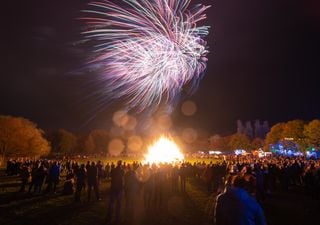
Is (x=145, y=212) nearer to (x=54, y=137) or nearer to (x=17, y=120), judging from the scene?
(x=17, y=120)

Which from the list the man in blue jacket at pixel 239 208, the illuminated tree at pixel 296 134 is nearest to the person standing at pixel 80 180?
the man in blue jacket at pixel 239 208

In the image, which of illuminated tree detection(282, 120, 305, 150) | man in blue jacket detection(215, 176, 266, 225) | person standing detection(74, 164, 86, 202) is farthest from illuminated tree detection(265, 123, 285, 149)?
man in blue jacket detection(215, 176, 266, 225)

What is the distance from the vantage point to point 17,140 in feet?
233

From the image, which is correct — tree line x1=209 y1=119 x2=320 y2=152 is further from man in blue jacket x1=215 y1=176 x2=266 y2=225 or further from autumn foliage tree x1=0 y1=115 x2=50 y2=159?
man in blue jacket x1=215 y1=176 x2=266 y2=225

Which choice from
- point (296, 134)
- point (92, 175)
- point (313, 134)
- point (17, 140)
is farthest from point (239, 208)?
point (296, 134)

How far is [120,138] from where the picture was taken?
172 metres

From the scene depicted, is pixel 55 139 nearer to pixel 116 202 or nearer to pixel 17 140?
pixel 17 140

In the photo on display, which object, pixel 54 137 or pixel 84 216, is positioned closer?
pixel 84 216

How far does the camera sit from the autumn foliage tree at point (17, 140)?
7006cm

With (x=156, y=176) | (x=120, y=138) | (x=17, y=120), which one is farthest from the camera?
(x=120, y=138)

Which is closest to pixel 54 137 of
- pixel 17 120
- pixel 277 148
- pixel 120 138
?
pixel 120 138

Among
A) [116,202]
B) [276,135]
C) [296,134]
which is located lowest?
[116,202]

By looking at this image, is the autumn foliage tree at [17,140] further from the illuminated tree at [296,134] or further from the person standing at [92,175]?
the illuminated tree at [296,134]

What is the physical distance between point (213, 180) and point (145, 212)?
8968 millimetres
